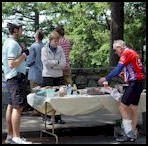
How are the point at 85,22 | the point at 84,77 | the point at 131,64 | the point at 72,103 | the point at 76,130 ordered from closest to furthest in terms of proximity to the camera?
the point at 72,103 < the point at 131,64 < the point at 76,130 < the point at 84,77 < the point at 85,22

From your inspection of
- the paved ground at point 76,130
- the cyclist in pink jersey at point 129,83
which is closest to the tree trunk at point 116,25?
the paved ground at point 76,130

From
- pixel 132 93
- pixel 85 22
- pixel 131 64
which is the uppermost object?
pixel 85 22

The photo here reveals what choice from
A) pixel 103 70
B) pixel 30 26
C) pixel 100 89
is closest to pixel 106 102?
pixel 100 89


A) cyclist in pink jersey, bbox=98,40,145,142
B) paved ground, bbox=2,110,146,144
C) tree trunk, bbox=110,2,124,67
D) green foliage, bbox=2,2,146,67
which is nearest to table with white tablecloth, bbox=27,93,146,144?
cyclist in pink jersey, bbox=98,40,145,142

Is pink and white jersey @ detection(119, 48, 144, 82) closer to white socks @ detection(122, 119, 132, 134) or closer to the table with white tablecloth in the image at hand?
the table with white tablecloth

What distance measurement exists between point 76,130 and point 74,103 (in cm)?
125

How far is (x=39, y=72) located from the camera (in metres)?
8.25

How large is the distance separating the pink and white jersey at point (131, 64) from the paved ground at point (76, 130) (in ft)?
3.23

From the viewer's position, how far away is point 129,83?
261 inches

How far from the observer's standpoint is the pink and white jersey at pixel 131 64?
6.52 meters

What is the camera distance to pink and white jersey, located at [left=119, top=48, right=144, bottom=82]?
257 inches

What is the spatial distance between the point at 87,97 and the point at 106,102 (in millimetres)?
315

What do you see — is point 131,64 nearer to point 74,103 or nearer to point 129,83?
point 129,83

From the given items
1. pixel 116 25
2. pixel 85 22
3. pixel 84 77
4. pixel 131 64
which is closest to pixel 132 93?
pixel 131 64
